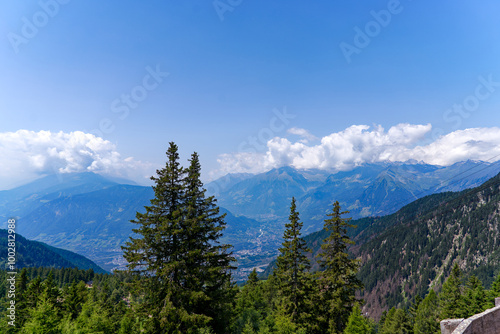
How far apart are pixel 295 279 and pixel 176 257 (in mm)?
15833

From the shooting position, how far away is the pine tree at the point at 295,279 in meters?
27.4

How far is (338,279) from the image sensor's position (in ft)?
84.7

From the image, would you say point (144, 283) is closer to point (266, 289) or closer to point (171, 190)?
point (171, 190)

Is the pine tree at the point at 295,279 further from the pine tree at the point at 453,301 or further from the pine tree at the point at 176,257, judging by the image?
the pine tree at the point at 453,301

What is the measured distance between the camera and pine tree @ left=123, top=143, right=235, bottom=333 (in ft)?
54.0

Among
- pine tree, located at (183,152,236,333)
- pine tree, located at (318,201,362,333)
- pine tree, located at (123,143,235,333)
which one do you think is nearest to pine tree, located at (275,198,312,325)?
pine tree, located at (318,201,362,333)

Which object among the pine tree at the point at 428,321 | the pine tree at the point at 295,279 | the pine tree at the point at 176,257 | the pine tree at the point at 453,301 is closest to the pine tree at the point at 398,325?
the pine tree at the point at 428,321

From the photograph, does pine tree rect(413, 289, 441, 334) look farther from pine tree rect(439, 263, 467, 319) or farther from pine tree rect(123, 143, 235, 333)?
pine tree rect(123, 143, 235, 333)

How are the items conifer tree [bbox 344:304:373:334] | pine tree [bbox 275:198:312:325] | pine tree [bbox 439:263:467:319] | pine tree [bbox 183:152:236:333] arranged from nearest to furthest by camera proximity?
pine tree [bbox 183:152:236:333] → conifer tree [bbox 344:304:373:334] → pine tree [bbox 275:198:312:325] → pine tree [bbox 439:263:467:319]

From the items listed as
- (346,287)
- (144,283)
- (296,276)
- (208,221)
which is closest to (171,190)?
(208,221)

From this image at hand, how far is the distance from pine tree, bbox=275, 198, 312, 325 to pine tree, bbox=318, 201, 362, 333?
184 cm

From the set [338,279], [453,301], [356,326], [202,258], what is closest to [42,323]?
[202,258]

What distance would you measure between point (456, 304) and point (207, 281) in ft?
193

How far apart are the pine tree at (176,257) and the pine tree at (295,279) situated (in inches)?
417
